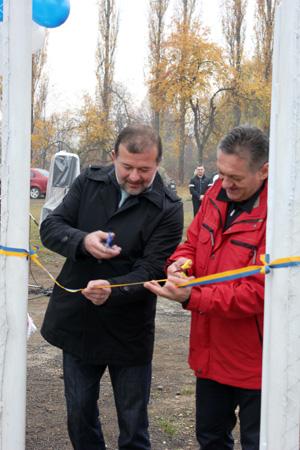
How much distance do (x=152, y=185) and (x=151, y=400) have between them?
211 centimetres

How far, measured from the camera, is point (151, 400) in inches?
160

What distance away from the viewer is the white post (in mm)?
1602

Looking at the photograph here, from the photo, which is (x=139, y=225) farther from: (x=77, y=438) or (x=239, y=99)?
(x=239, y=99)

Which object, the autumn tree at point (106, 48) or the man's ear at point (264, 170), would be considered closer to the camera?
the man's ear at point (264, 170)

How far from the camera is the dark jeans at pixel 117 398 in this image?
2.54 metres

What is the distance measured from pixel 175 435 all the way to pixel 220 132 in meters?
27.1

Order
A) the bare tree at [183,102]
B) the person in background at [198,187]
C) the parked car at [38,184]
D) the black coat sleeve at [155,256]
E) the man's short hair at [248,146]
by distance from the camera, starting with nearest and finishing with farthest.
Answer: the man's short hair at [248,146] → the black coat sleeve at [155,256] → the person in background at [198,187] → the parked car at [38,184] → the bare tree at [183,102]

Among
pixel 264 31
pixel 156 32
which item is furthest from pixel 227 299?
pixel 156 32

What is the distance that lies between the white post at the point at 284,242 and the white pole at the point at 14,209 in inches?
32.4

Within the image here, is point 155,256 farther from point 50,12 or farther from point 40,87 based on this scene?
point 40,87

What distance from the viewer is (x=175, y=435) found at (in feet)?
11.6

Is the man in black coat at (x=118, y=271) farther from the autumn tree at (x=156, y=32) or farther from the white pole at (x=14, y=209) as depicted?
the autumn tree at (x=156, y=32)

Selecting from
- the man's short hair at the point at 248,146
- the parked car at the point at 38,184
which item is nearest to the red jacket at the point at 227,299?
the man's short hair at the point at 248,146

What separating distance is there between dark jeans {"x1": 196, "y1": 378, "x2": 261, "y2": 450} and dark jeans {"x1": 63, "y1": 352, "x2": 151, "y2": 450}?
273 mm
